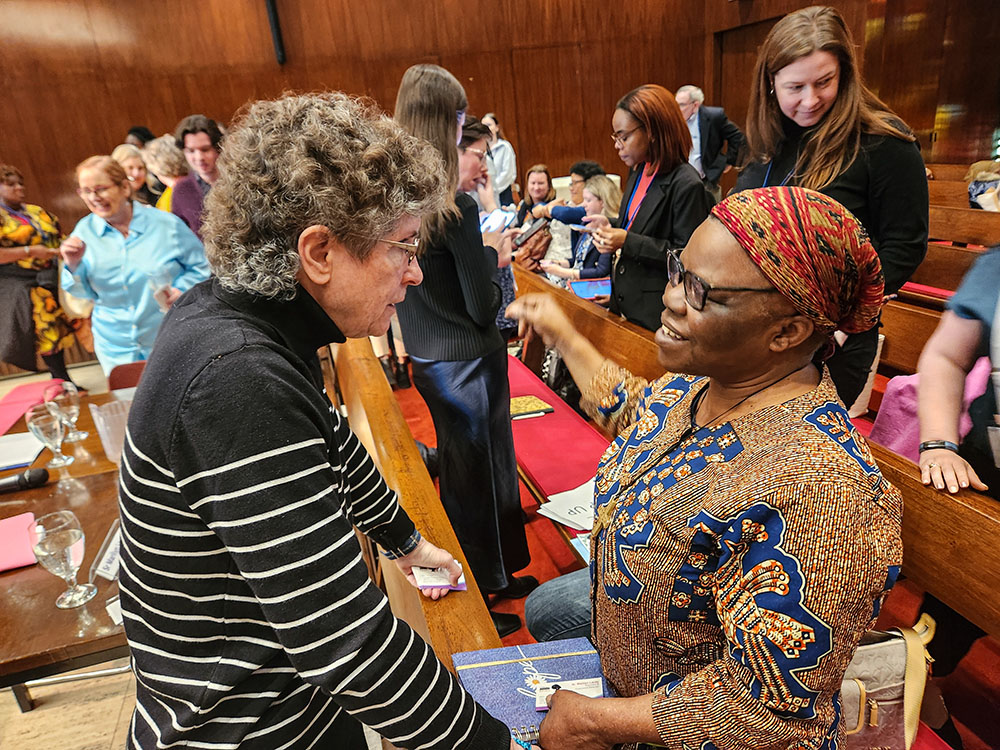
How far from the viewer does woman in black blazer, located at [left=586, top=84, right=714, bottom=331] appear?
2.64m

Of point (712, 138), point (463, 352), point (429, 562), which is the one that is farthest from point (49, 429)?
point (712, 138)

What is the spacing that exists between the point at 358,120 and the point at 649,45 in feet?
32.7

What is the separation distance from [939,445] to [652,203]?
5.15 feet

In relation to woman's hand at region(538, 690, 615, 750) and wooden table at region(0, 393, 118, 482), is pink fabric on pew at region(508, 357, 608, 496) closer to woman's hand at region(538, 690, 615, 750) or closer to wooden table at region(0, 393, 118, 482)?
woman's hand at region(538, 690, 615, 750)

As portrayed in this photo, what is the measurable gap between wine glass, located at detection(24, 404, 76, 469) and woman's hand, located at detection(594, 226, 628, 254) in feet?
6.63

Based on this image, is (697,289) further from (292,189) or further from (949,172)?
(949,172)

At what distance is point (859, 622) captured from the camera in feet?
3.11

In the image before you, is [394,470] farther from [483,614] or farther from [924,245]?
[924,245]

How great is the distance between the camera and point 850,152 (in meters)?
1.99

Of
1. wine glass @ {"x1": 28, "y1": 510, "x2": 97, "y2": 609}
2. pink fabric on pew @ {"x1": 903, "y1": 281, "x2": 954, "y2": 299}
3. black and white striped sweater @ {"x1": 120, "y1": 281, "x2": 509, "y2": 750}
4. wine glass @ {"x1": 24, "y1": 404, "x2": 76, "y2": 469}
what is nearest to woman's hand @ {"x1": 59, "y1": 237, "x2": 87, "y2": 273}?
wine glass @ {"x1": 24, "y1": 404, "x2": 76, "y2": 469}

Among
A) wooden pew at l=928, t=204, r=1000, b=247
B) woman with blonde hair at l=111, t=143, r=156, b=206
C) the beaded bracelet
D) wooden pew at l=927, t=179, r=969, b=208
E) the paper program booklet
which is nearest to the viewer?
the paper program booklet

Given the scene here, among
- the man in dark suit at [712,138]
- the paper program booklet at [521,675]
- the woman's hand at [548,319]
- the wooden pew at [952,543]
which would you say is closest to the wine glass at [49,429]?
the woman's hand at [548,319]

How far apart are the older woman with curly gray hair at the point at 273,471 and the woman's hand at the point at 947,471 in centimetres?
104

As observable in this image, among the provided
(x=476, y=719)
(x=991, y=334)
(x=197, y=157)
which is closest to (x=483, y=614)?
(x=476, y=719)
